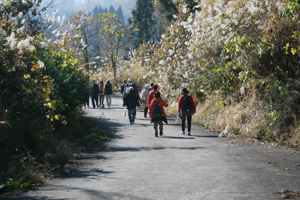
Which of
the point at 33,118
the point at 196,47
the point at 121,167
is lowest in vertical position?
the point at 121,167

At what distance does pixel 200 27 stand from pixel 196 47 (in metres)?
1.13

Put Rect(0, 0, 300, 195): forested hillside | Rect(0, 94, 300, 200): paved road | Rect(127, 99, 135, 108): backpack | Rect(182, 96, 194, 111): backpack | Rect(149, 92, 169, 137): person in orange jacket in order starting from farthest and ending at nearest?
Rect(127, 99, 135, 108): backpack
Rect(182, 96, 194, 111): backpack
Rect(149, 92, 169, 137): person in orange jacket
Rect(0, 0, 300, 195): forested hillside
Rect(0, 94, 300, 200): paved road

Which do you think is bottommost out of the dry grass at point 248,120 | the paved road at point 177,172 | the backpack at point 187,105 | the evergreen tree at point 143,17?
the paved road at point 177,172

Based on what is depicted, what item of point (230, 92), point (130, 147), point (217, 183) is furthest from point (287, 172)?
point (230, 92)

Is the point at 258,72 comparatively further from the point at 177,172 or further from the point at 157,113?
the point at 177,172

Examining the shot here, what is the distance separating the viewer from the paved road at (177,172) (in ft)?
21.7

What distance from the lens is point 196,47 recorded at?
1942 cm

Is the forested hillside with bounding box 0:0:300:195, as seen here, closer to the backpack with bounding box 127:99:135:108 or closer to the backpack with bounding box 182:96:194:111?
the backpack with bounding box 182:96:194:111

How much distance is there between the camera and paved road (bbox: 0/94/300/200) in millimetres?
6609

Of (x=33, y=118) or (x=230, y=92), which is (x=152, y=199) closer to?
(x=33, y=118)

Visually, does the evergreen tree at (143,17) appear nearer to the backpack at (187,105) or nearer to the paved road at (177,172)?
the backpack at (187,105)

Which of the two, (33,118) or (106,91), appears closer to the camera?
(33,118)

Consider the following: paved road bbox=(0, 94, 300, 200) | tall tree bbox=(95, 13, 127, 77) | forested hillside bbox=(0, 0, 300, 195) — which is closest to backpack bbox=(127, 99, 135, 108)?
forested hillside bbox=(0, 0, 300, 195)

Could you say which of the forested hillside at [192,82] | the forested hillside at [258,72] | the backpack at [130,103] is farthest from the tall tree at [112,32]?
the forested hillside at [258,72]
